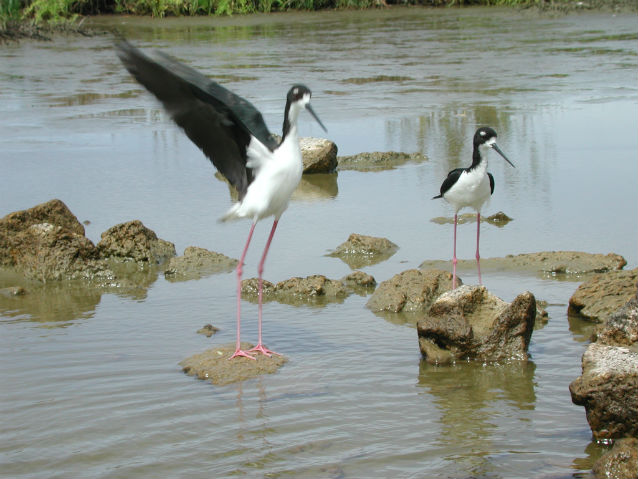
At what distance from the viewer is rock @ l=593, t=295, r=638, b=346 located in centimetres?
481

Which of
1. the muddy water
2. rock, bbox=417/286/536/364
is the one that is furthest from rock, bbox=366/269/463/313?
rock, bbox=417/286/536/364

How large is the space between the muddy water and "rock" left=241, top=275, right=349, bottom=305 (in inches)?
5.2

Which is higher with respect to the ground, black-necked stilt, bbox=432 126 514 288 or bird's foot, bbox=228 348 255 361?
black-necked stilt, bbox=432 126 514 288

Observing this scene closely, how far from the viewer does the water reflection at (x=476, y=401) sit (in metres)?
4.17

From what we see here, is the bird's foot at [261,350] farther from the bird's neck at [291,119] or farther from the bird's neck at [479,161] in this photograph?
the bird's neck at [479,161]

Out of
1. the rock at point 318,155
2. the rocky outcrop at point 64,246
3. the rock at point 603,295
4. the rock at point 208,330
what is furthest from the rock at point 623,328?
the rock at point 318,155

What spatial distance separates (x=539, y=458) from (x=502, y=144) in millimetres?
6805

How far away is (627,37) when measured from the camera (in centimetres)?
2016

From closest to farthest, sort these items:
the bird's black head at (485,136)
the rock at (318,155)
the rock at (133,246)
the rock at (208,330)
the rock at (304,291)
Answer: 1. the rock at (208,330)
2. the rock at (304,291)
3. the bird's black head at (485,136)
4. the rock at (133,246)
5. the rock at (318,155)

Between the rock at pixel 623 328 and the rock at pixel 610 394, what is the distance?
0.57 meters

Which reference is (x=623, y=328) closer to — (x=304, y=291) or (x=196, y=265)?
(x=304, y=291)

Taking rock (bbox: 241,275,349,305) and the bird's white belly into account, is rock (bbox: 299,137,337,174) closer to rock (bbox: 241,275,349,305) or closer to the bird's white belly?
the bird's white belly

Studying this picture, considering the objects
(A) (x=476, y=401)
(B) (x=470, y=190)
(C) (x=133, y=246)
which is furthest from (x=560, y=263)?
(C) (x=133, y=246)

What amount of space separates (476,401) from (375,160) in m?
5.72
